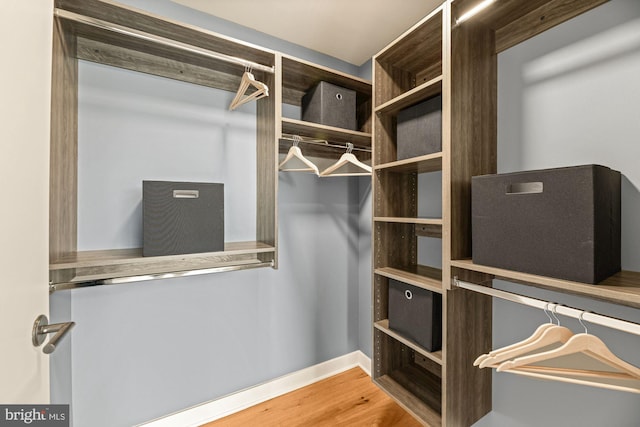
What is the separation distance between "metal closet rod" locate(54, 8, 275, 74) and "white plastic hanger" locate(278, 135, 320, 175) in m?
0.42

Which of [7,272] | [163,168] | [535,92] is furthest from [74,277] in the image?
[535,92]

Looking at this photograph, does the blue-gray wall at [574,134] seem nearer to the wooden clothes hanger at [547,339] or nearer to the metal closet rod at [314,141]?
the wooden clothes hanger at [547,339]

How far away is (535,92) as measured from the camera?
1203 mm

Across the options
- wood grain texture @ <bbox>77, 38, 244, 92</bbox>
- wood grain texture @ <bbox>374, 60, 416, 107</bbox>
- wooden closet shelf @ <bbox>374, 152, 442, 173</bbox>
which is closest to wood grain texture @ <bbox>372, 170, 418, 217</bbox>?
wooden closet shelf @ <bbox>374, 152, 442, 173</bbox>

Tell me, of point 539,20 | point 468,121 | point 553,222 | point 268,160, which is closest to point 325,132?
point 268,160

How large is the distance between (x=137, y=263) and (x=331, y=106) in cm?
144

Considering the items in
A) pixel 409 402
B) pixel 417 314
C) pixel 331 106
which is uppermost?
pixel 331 106

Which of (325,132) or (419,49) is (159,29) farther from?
(419,49)

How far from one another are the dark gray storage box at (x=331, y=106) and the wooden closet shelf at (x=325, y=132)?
6 centimetres

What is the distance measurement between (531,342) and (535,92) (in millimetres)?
1067

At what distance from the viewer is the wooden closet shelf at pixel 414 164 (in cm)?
121

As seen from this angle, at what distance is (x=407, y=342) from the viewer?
135cm

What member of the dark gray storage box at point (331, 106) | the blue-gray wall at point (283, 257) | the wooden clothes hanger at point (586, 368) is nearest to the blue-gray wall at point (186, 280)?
the blue-gray wall at point (283, 257)

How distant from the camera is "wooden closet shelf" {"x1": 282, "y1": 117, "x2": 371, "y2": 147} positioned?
5.21 ft
